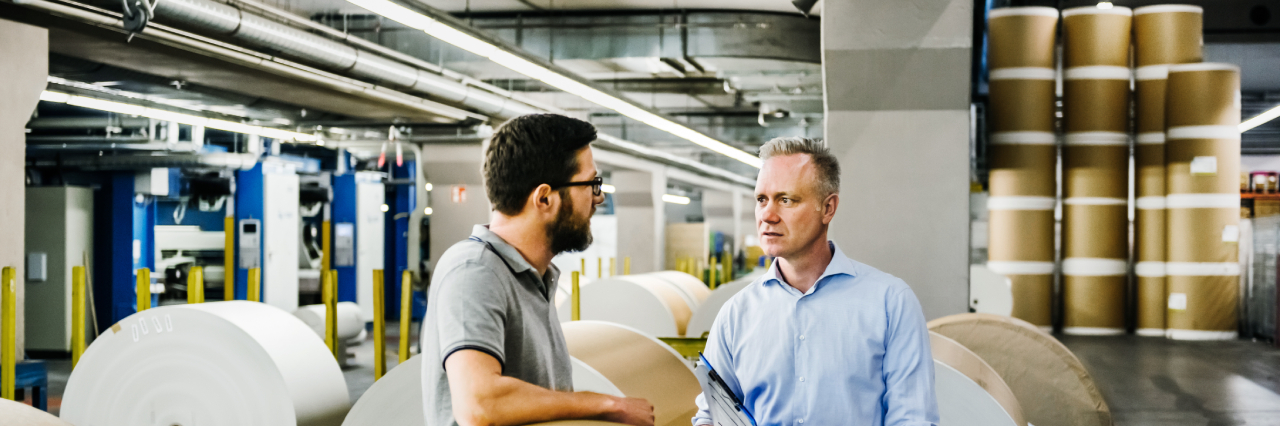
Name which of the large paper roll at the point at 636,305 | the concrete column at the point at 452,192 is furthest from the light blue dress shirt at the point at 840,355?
the concrete column at the point at 452,192

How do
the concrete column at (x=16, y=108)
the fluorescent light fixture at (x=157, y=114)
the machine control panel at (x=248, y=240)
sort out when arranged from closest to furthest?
the concrete column at (x=16, y=108) → the fluorescent light fixture at (x=157, y=114) → the machine control panel at (x=248, y=240)

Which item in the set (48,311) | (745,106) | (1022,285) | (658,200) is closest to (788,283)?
(1022,285)

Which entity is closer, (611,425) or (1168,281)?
(611,425)

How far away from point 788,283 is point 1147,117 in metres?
7.92

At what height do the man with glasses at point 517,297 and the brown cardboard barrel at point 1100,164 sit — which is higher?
the brown cardboard barrel at point 1100,164

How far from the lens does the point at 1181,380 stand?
21.1 feet

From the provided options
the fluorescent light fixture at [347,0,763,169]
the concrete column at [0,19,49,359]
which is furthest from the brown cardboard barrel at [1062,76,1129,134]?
the concrete column at [0,19,49,359]

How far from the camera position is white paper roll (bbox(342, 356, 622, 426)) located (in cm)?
327

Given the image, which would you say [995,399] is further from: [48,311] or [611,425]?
[48,311]

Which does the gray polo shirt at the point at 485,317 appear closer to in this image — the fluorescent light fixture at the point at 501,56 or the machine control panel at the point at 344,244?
the fluorescent light fixture at the point at 501,56

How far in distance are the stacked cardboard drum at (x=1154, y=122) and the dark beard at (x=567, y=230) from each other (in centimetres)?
839

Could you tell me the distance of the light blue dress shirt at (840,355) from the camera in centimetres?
194

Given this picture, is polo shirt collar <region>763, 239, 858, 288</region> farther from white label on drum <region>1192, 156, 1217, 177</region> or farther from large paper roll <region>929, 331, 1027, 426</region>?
white label on drum <region>1192, 156, 1217, 177</region>

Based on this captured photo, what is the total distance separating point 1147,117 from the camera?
28.2ft
